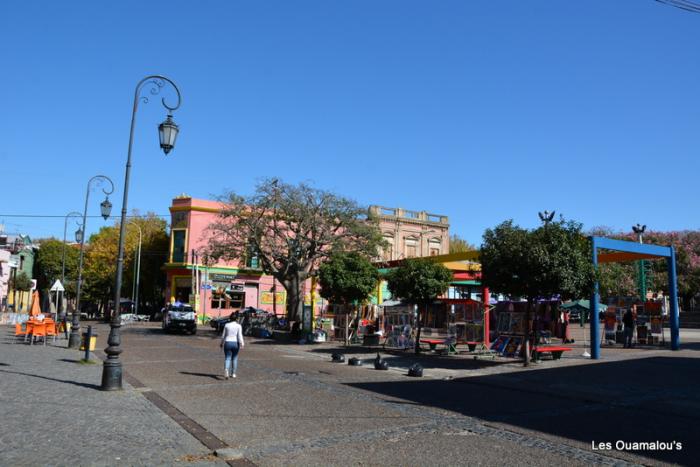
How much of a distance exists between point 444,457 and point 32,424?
608 cm

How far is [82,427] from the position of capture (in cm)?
829

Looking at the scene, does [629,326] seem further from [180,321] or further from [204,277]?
[204,277]

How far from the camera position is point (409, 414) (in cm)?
962

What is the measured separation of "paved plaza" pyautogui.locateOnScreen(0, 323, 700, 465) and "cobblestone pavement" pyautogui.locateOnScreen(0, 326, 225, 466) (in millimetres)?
23

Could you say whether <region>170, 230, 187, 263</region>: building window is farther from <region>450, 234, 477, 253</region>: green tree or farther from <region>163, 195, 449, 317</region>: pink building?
<region>450, 234, 477, 253</region>: green tree

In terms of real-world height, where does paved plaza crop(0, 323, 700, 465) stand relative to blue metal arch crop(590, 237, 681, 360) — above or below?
below

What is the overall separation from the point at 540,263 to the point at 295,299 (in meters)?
19.0

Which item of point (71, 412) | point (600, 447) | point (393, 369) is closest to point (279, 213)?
point (393, 369)

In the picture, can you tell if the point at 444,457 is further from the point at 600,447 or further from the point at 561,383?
the point at 561,383

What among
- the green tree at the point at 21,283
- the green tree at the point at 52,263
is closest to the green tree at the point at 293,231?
the green tree at the point at 21,283

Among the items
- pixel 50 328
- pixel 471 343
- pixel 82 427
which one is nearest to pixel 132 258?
pixel 50 328

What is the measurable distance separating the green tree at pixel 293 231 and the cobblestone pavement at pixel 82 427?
61.9 feet

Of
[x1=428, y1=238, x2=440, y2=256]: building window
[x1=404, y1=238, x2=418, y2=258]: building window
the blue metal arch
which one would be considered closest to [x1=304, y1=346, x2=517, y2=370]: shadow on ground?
the blue metal arch

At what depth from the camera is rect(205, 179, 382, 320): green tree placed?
106 ft
